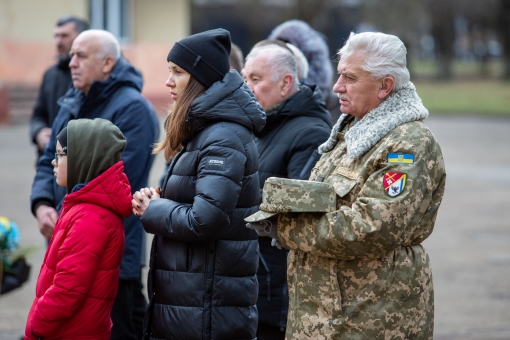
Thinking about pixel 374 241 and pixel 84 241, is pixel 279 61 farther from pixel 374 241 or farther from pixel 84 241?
pixel 374 241

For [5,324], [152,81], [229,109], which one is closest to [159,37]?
[152,81]

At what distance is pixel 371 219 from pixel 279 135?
1623 mm

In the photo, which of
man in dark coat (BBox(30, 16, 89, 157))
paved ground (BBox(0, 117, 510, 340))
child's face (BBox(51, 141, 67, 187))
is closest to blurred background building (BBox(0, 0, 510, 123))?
child's face (BBox(51, 141, 67, 187))

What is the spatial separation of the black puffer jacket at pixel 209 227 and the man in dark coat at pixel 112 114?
1248mm

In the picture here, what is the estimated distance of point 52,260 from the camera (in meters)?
3.48

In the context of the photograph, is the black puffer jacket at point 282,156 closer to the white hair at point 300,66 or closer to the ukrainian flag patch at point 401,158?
the white hair at point 300,66

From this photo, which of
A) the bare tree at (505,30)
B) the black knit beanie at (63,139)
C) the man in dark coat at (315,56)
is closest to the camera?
the black knit beanie at (63,139)

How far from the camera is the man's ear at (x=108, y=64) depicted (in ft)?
16.3

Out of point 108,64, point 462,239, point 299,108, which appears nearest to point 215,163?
point 299,108

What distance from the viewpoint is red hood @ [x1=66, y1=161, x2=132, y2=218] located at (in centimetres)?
352

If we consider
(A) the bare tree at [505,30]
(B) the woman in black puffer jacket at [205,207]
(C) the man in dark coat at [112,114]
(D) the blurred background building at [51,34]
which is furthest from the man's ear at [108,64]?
(A) the bare tree at [505,30]

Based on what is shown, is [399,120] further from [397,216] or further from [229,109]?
[229,109]

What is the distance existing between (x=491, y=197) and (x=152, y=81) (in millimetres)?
15660

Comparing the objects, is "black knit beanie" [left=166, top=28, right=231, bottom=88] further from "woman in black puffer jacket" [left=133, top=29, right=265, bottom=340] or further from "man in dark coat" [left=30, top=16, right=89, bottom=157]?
Result: "man in dark coat" [left=30, top=16, right=89, bottom=157]
